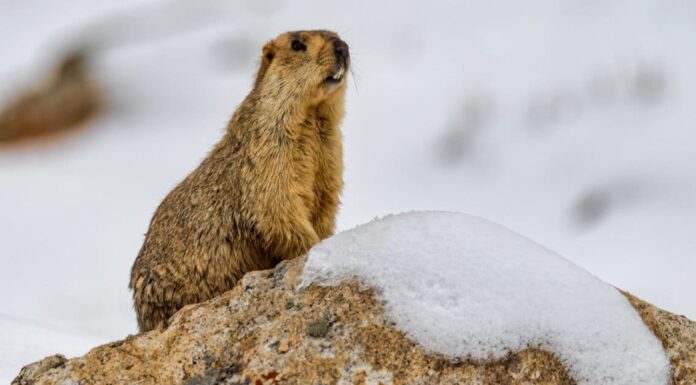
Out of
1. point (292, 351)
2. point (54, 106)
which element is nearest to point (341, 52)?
point (292, 351)

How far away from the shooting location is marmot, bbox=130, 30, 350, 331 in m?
7.24

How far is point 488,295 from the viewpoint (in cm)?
544

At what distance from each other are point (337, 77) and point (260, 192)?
3.10 ft

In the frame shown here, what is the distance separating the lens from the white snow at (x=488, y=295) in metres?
5.33

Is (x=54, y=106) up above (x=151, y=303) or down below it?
above

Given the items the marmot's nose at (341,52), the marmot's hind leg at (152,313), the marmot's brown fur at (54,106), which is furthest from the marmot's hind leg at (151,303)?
the marmot's brown fur at (54,106)

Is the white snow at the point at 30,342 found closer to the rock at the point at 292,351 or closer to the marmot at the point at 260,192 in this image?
the marmot at the point at 260,192

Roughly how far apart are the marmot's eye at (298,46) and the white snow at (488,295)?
220 cm

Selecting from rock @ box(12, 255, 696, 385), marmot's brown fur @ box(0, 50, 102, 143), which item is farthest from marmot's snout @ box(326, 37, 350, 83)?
marmot's brown fur @ box(0, 50, 102, 143)

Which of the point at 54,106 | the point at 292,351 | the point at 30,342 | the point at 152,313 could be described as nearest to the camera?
the point at 292,351

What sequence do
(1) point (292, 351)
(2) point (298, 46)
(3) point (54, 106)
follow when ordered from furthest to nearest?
(3) point (54, 106) < (2) point (298, 46) < (1) point (292, 351)

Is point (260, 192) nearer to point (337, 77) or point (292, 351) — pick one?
point (337, 77)

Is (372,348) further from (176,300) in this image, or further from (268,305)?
(176,300)

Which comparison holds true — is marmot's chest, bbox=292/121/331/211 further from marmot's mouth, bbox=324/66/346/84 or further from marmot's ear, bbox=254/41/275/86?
marmot's ear, bbox=254/41/275/86
